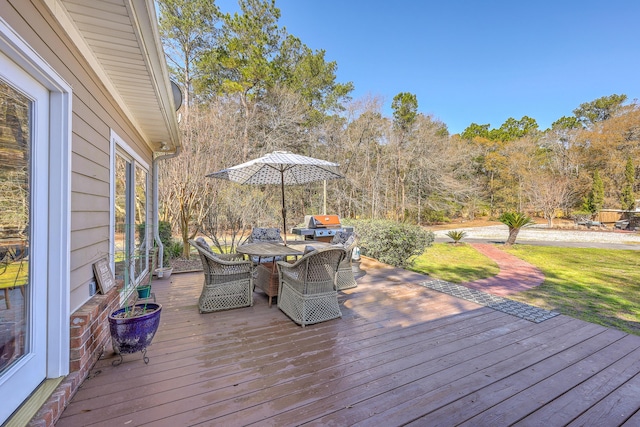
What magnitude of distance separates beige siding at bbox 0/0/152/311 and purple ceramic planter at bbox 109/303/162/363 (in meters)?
0.31

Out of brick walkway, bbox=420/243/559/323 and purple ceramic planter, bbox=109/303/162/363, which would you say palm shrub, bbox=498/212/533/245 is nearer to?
brick walkway, bbox=420/243/559/323

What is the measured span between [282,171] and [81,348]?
343 cm

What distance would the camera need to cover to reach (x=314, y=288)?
3.13 metres

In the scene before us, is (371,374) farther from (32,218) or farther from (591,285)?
(591,285)

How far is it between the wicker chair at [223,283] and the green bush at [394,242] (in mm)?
3202

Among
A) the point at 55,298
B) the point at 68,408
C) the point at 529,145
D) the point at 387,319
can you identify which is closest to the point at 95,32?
the point at 55,298

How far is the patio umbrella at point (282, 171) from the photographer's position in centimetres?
417

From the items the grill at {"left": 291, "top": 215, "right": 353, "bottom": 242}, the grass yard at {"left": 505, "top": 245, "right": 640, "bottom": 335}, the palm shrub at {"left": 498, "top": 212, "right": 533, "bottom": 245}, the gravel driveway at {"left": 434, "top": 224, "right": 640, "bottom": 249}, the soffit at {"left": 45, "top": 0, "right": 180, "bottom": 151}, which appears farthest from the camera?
the gravel driveway at {"left": 434, "top": 224, "right": 640, "bottom": 249}

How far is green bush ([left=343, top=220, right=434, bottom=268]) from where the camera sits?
6.32 metres

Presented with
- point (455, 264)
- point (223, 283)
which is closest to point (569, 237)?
point (455, 264)

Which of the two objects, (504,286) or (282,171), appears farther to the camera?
(504,286)

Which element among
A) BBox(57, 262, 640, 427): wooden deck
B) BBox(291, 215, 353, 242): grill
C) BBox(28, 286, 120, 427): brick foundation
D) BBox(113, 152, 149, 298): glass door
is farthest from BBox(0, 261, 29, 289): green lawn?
BBox(291, 215, 353, 242): grill

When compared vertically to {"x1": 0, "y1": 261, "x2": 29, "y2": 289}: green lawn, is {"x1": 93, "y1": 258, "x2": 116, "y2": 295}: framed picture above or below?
below

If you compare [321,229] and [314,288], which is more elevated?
[321,229]
